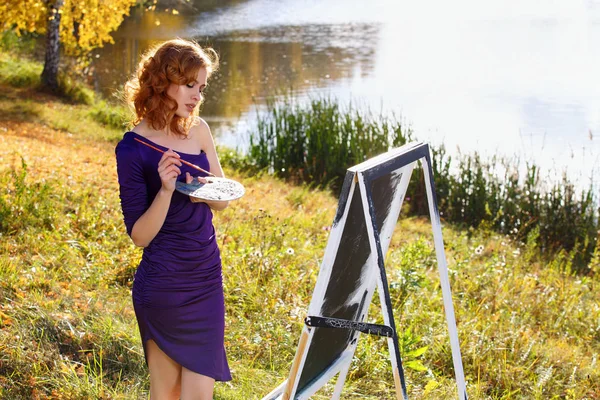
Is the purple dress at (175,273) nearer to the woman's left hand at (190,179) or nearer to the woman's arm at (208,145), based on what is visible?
the woman's left hand at (190,179)

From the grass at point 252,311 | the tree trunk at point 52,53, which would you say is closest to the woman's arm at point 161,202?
the grass at point 252,311

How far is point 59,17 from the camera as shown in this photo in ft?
46.5

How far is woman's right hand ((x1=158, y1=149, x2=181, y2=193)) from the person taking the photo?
2465 mm

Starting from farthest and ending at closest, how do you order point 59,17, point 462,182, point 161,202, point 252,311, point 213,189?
point 59,17 < point 462,182 < point 252,311 < point 213,189 < point 161,202

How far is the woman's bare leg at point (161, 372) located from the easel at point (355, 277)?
1.44 ft

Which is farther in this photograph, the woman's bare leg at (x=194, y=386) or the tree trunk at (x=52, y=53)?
the tree trunk at (x=52, y=53)

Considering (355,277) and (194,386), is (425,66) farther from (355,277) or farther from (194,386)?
(194,386)

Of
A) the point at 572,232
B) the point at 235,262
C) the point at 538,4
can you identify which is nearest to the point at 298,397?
the point at 235,262

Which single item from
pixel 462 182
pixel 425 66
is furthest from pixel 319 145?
pixel 425 66

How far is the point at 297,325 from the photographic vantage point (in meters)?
4.51

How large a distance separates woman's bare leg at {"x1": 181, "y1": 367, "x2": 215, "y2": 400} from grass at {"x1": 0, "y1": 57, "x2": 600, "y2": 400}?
92 cm

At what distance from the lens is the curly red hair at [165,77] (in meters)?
2.56

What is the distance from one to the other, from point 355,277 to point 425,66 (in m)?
20.2

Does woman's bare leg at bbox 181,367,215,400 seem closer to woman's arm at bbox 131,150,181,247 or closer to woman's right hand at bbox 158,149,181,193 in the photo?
woman's arm at bbox 131,150,181,247
